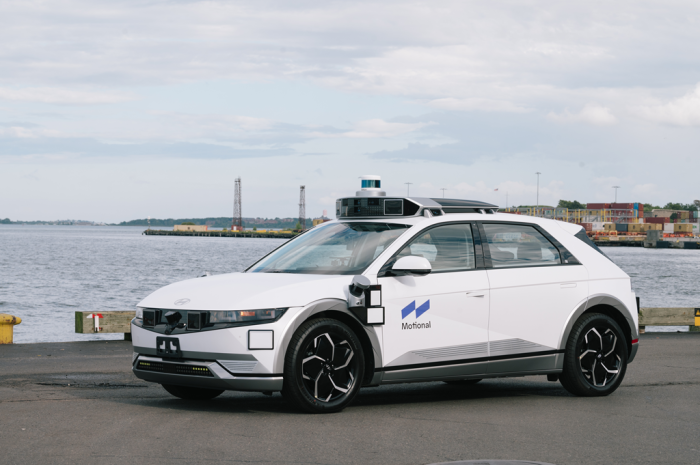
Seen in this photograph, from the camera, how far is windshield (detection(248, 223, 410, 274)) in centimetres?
745

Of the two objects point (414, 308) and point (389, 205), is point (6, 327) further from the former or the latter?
point (414, 308)

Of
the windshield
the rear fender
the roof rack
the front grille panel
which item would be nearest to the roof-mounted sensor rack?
the roof rack

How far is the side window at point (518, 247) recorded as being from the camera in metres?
8.03

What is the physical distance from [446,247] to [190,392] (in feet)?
8.89

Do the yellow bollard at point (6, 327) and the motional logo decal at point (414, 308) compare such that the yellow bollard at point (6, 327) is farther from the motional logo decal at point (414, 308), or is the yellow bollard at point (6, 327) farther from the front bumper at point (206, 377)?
the motional logo decal at point (414, 308)

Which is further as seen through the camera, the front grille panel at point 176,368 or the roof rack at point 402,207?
the roof rack at point 402,207

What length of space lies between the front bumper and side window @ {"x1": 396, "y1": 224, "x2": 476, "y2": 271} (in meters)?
1.68

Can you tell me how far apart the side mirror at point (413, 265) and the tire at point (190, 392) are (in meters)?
2.22

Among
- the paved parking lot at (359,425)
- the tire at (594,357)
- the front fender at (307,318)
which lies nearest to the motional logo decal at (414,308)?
the front fender at (307,318)

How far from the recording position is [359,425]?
6648 millimetres

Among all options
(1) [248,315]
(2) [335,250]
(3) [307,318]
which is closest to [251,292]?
(1) [248,315]

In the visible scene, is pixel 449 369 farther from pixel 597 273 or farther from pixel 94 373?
pixel 94 373

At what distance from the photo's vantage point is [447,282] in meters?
7.54

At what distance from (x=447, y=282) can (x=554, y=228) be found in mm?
1692
